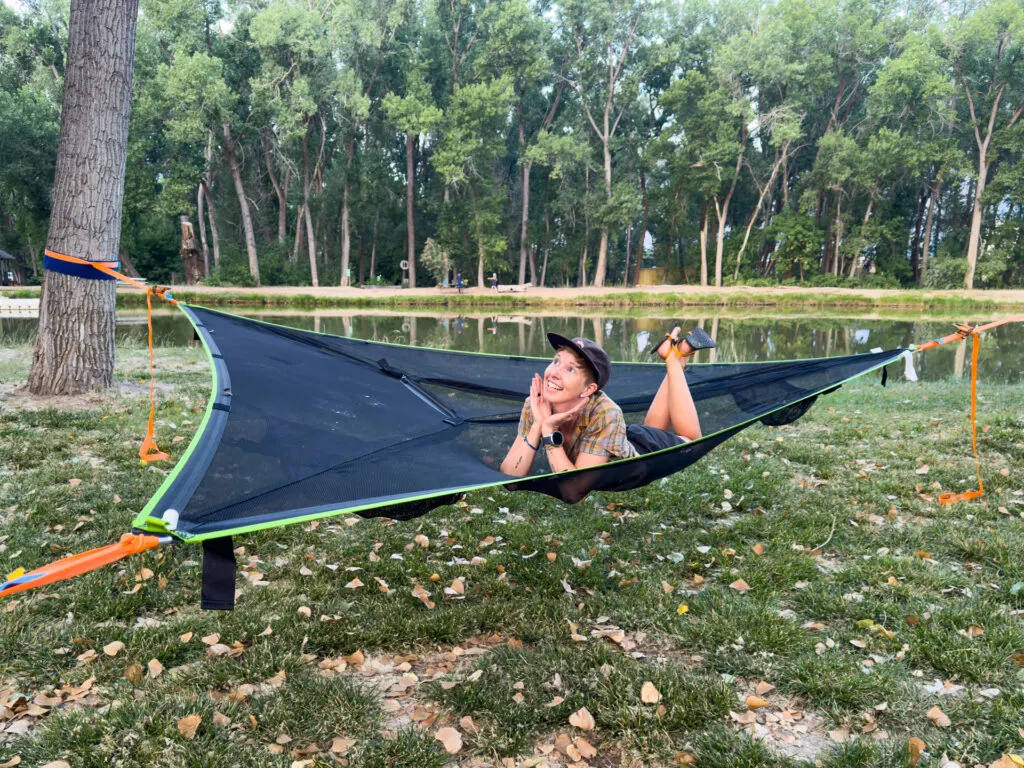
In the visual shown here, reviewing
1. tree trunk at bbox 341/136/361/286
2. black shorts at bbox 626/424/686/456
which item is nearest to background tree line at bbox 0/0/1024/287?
tree trunk at bbox 341/136/361/286

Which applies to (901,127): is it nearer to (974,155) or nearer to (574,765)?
(974,155)

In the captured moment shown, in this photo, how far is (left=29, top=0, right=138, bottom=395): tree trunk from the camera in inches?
171

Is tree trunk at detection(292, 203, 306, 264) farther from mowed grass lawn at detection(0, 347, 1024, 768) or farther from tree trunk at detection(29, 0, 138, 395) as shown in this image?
mowed grass lawn at detection(0, 347, 1024, 768)

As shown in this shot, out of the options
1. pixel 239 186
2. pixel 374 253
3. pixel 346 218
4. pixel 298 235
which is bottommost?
pixel 374 253

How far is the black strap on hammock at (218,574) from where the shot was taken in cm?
144

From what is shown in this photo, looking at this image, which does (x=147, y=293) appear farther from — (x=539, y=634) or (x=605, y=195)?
(x=605, y=195)

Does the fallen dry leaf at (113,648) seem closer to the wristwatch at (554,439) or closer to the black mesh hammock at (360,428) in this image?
the black mesh hammock at (360,428)

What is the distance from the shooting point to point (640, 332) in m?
13.5

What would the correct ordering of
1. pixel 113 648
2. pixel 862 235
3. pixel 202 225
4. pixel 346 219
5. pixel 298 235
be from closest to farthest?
pixel 113 648 < pixel 346 219 < pixel 298 235 < pixel 862 235 < pixel 202 225

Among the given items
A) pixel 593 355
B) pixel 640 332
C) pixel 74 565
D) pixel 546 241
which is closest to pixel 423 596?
pixel 593 355

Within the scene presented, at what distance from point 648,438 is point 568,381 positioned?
59 centimetres

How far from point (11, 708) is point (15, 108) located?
79.4 ft

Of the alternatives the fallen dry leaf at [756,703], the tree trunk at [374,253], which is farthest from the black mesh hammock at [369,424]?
the tree trunk at [374,253]

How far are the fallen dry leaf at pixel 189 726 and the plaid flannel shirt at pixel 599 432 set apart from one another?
4.86 feet
